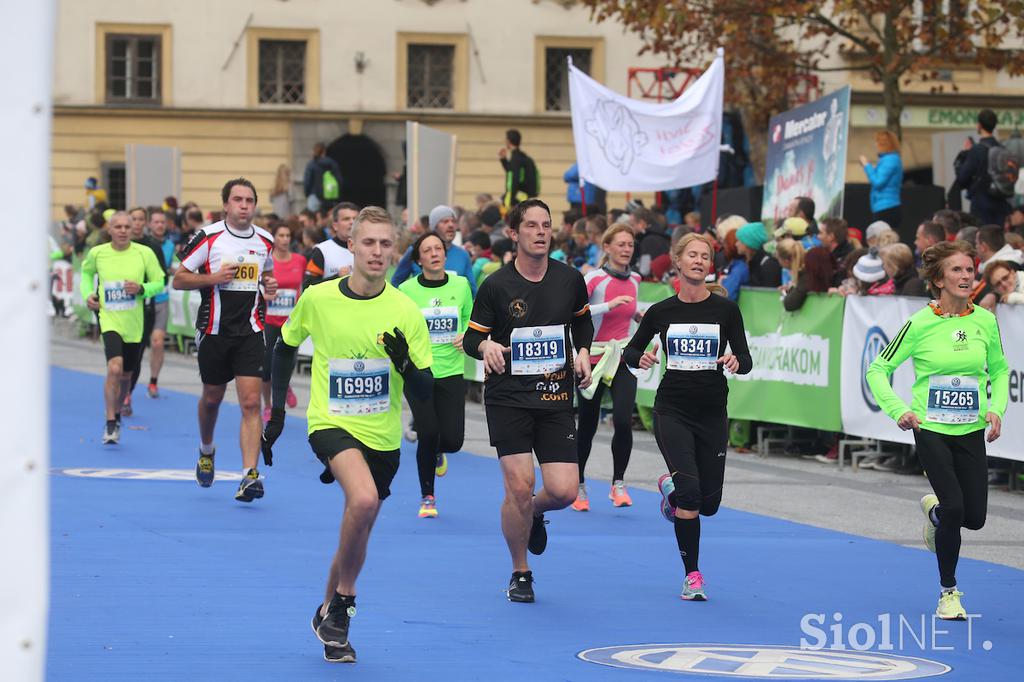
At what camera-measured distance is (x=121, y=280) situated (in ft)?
52.0

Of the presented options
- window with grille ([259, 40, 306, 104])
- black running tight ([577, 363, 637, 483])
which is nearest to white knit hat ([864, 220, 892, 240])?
black running tight ([577, 363, 637, 483])

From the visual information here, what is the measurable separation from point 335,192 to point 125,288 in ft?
50.4

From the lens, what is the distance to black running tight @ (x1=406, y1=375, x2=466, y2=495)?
1139cm

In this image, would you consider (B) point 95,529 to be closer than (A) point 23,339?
No

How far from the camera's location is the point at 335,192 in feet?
100

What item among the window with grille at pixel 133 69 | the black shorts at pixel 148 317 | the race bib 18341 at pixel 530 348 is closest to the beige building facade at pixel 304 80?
the window with grille at pixel 133 69

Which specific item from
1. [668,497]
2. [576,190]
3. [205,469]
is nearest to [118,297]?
[205,469]

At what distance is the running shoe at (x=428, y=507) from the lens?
11.7m

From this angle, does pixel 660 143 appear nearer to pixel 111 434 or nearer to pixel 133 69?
pixel 111 434

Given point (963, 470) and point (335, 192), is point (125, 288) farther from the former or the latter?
point (335, 192)

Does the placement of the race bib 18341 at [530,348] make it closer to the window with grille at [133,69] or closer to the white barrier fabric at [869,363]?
the white barrier fabric at [869,363]

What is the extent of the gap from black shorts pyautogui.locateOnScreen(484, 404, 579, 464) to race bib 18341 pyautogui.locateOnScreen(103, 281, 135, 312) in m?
7.83

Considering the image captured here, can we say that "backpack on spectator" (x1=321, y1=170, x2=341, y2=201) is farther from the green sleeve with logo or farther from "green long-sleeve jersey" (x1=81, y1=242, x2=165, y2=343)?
the green sleeve with logo

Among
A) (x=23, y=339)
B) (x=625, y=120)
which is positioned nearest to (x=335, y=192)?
(x=625, y=120)
